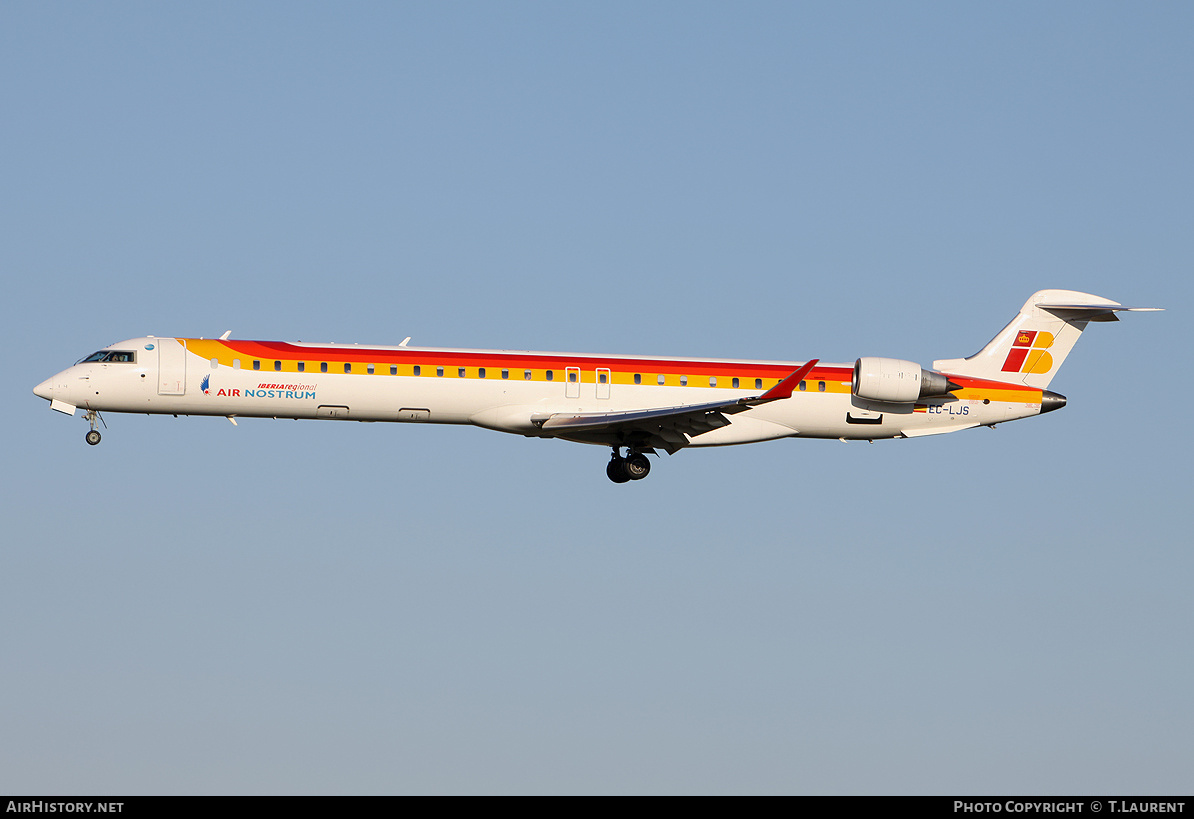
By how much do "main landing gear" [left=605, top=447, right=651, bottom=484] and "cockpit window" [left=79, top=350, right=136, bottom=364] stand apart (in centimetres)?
1243

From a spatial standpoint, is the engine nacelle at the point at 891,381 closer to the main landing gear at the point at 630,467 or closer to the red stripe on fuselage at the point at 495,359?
the red stripe on fuselage at the point at 495,359

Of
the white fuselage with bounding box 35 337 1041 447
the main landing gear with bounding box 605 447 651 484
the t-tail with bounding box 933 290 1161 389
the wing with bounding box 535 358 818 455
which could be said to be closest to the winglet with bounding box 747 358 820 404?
the wing with bounding box 535 358 818 455

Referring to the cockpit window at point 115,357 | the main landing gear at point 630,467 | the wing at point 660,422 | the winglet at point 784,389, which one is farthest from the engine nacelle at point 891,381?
the cockpit window at point 115,357

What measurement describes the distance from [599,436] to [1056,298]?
13880 mm

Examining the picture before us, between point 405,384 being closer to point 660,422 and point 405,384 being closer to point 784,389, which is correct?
point 660,422

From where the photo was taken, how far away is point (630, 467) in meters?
38.0

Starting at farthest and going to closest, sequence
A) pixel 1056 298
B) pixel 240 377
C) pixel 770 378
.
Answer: pixel 1056 298 → pixel 770 378 → pixel 240 377

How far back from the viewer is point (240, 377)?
3547 centimetres

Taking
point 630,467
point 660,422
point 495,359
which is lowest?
point 630,467

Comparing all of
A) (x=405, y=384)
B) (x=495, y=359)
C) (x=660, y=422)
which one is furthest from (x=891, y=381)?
(x=405, y=384)

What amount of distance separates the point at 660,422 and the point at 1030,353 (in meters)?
11.5

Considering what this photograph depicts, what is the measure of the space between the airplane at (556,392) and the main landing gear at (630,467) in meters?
0.04
